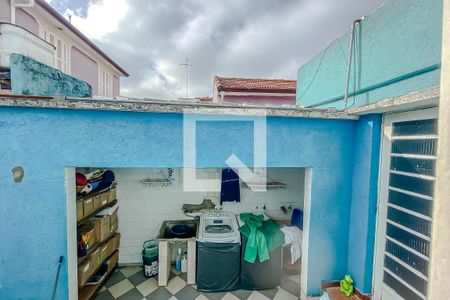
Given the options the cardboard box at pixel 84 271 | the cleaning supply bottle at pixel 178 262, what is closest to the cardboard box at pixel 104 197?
the cardboard box at pixel 84 271

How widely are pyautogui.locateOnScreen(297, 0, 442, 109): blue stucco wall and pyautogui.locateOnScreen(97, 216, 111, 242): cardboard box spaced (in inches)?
222

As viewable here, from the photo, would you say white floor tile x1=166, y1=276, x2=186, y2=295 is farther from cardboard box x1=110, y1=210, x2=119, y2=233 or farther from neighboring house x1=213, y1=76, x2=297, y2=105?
neighboring house x1=213, y1=76, x2=297, y2=105

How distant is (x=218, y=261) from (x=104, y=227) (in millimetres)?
2607

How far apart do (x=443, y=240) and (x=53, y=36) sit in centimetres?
1245

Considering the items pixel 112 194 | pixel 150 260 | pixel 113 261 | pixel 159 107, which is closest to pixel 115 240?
pixel 113 261

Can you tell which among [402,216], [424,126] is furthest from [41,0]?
[402,216]

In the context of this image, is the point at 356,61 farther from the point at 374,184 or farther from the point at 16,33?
the point at 16,33

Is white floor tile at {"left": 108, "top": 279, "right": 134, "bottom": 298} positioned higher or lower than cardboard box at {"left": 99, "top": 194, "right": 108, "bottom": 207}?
lower

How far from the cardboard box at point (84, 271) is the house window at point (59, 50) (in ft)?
28.6

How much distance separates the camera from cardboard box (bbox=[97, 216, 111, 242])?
457 centimetres

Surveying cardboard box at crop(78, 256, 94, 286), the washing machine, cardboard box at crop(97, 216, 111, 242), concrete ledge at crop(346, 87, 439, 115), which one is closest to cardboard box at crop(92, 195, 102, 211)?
cardboard box at crop(97, 216, 111, 242)

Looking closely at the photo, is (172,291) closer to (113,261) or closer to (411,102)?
(113,261)

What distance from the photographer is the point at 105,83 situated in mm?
14625

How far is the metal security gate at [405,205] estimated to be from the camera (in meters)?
2.60
